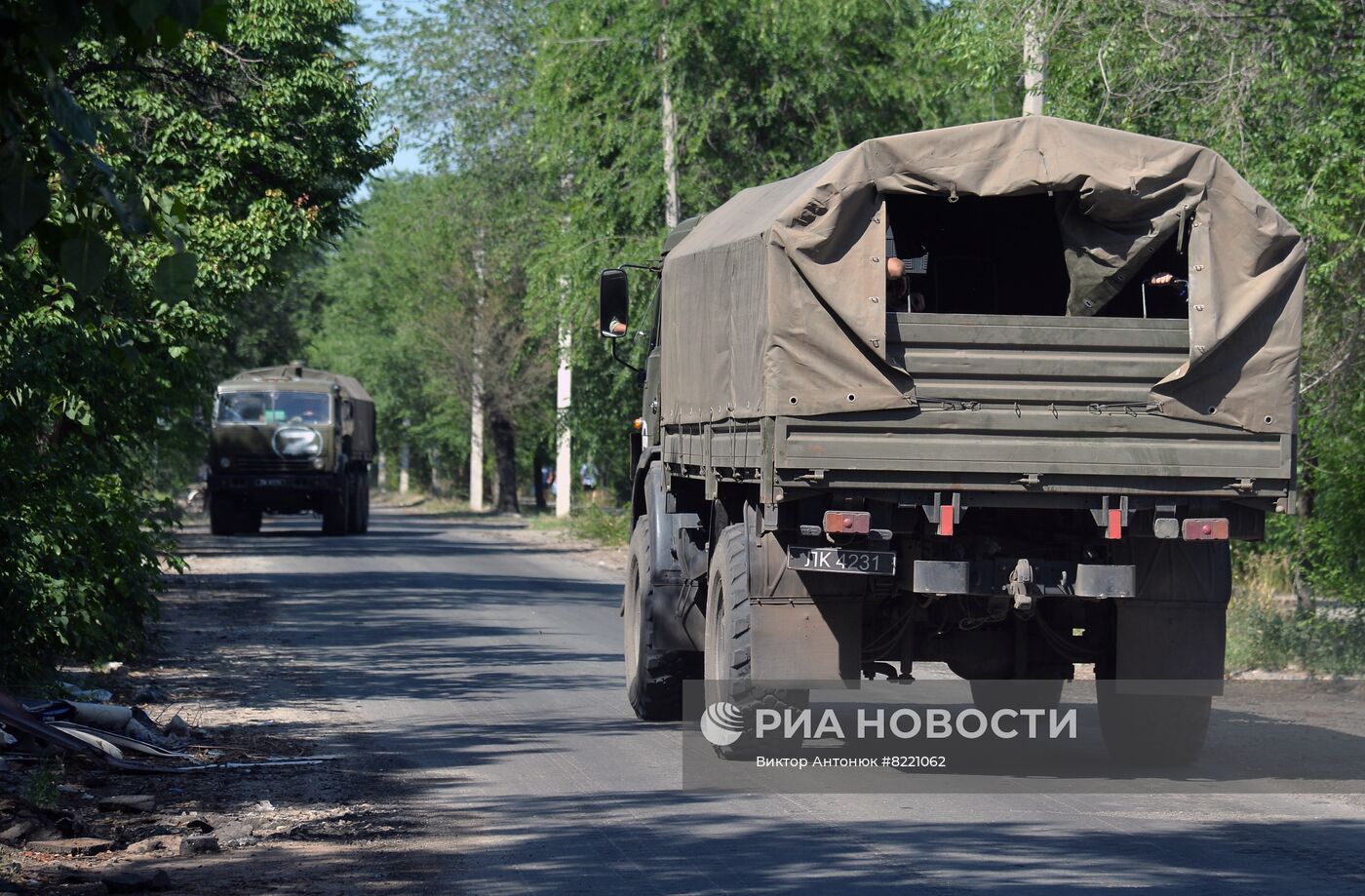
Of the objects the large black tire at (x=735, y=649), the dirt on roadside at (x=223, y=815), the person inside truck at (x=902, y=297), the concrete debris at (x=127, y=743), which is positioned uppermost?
the person inside truck at (x=902, y=297)

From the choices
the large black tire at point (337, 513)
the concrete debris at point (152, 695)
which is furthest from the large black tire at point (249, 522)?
the concrete debris at point (152, 695)

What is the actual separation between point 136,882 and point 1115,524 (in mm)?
4677

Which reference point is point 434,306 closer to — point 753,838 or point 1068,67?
point 1068,67

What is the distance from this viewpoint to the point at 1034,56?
16047mm

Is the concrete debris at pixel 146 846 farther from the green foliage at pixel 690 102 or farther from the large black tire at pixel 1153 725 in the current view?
the green foliage at pixel 690 102

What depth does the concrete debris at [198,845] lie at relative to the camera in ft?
23.7

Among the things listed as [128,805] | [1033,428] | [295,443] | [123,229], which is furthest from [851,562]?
[295,443]

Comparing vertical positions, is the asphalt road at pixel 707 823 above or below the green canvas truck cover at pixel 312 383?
below

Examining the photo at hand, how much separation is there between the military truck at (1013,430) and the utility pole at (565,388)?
1909 centimetres

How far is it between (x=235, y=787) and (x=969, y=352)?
13.8 ft

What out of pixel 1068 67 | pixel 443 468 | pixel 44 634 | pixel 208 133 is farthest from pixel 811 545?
pixel 443 468

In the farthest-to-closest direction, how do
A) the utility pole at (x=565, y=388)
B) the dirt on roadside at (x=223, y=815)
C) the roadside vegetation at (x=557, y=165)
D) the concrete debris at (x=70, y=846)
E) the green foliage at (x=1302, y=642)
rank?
the utility pole at (x=565, y=388) < the green foliage at (x=1302, y=642) < the concrete debris at (x=70, y=846) < the dirt on roadside at (x=223, y=815) < the roadside vegetation at (x=557, y=165)

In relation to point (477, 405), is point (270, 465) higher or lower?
lower

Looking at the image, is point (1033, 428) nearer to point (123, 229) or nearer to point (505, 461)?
point (123, 229)
